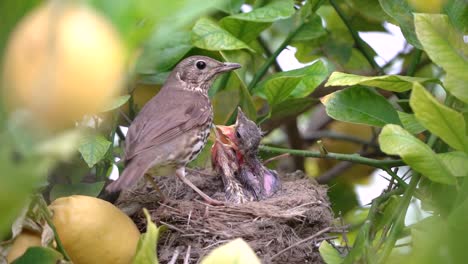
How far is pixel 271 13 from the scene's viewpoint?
2.72 metres

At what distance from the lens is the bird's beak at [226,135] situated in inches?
136

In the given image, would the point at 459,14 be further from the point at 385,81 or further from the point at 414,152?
the point at 414,152

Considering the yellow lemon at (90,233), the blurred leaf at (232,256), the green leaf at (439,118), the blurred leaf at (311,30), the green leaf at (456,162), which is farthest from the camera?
the blurred leaf at (311,30)

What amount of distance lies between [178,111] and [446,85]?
1.68 meters

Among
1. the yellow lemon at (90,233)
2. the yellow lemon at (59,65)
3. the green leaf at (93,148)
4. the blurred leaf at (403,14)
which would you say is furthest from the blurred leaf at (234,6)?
the yellow lemon at (59,65)

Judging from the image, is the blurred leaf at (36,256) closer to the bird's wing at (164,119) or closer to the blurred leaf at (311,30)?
the bird's wing at (164,119)

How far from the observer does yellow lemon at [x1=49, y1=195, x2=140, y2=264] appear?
196 centimetres

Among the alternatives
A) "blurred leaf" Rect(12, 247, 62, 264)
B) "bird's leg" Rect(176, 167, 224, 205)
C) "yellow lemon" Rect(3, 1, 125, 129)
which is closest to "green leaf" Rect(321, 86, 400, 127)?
"bird's leg" Rect(176, 167, 224, 205)

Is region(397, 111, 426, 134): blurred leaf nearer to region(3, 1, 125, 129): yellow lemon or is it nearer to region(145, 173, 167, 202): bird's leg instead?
region(145, 173, 167, 202): bird's leg

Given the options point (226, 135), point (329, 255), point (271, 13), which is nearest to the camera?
point (329, 255)

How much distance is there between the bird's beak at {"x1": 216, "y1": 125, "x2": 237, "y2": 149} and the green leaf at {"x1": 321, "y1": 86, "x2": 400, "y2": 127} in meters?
1.13

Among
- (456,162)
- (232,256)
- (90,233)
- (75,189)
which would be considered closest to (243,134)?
(75,189)

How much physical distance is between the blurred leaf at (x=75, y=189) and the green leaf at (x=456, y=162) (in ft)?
3.82

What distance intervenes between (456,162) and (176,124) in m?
1.62
